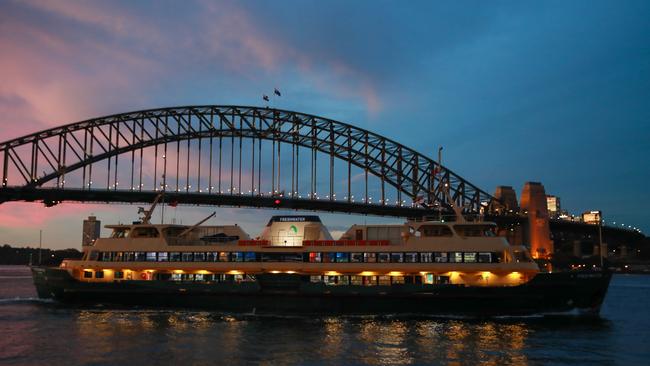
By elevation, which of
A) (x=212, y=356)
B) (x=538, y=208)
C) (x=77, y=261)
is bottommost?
(x=212, y=356)

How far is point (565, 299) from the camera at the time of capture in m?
35.6

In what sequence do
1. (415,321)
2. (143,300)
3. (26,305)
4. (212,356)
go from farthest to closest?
(26,305) → (143,300) → (415,321) → (212,356)

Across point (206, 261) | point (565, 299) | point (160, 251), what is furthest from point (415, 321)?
point (160, 251)

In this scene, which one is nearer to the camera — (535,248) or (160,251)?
(160,251)

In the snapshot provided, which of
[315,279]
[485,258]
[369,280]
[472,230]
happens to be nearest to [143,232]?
[315,279]

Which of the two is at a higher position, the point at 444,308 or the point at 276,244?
the point at 276,244

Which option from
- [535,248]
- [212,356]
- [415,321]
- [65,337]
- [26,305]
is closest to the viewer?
[212,356]

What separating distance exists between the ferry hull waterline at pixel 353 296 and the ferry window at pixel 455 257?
5.09ft

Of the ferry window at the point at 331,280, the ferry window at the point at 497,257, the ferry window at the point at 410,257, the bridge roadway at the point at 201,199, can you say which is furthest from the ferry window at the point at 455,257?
the bridge roadway at the point at 201,199

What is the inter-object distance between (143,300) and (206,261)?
4737 millimetres

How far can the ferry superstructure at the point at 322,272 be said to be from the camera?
117 feet

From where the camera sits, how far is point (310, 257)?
126 feet

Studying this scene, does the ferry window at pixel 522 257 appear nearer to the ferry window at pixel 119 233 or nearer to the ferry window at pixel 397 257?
the ferry window at pixel 397 257

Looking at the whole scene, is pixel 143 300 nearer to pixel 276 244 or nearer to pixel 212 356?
pixel 276 244
